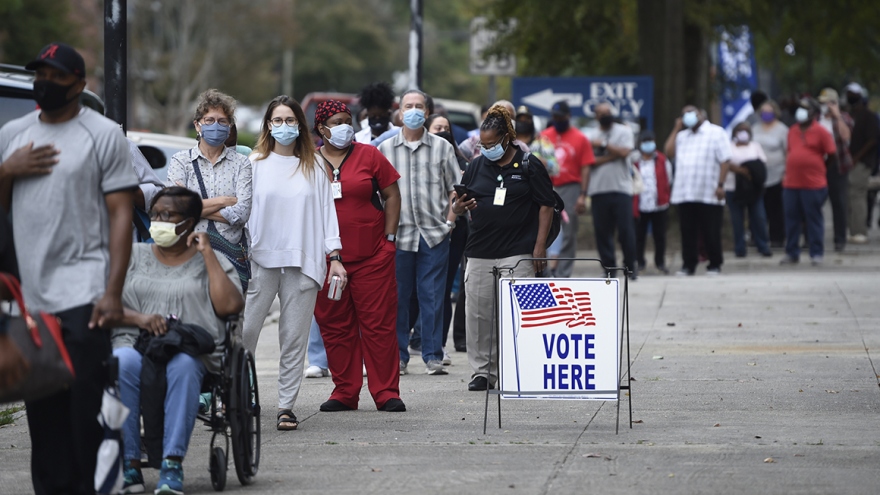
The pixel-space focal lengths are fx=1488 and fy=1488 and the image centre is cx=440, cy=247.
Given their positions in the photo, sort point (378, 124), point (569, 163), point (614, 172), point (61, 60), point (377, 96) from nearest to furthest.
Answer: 1. point (61, 60)
2. point (378, 124)
3. point (377, 96)
4. point (569, 163)
5. point (614, 172)

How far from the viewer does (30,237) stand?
18.6ft

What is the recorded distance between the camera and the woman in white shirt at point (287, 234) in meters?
8.26

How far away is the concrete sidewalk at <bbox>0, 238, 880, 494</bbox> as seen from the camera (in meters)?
6.69

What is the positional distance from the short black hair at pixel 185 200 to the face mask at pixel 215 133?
4.62 ft

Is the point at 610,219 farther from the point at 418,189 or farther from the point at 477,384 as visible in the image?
the point at 477,384

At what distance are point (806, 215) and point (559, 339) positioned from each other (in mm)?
10756

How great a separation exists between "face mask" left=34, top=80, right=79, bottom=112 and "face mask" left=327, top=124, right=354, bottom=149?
3271 mm

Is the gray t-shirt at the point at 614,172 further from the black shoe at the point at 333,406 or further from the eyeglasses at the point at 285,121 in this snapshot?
the eyeglasses at the point at 285,121

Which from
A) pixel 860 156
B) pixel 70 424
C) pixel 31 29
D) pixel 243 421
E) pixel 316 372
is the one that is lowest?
pixel 316 372

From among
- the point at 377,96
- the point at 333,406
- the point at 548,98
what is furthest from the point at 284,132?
the point at 548,98

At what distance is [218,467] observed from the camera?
6.46m

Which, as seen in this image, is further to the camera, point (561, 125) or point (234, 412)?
A: point (561, 125)

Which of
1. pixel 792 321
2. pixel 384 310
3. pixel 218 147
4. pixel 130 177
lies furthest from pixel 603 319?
pixel 792 321

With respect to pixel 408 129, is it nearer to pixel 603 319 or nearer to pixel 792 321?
pixel 603 319
